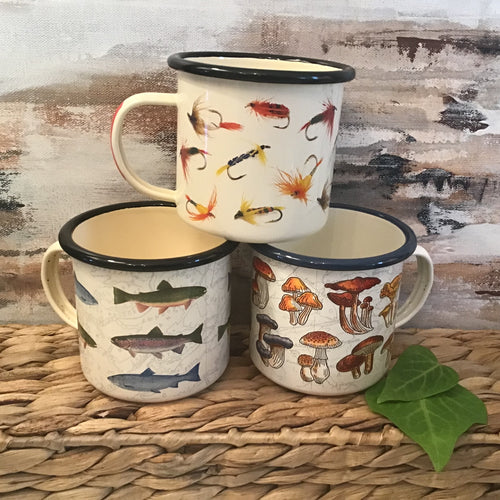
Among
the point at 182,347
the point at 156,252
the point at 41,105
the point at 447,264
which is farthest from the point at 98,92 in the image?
the point at 447,264

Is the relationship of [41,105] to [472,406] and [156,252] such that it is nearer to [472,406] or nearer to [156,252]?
[156,252]

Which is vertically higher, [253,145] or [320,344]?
[253,145]

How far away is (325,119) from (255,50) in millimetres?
164

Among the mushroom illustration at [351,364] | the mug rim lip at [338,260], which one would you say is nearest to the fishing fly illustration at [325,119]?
the mug rim lip at [338,260]

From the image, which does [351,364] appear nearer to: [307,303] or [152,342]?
[307,303]

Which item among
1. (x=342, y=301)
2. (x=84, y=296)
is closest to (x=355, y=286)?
(x=342, y=301)

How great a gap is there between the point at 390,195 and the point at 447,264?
12 centimetres

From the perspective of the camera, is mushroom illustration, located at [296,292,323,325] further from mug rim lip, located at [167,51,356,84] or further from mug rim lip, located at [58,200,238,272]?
mug rim lip, located at [167,51,356,84]

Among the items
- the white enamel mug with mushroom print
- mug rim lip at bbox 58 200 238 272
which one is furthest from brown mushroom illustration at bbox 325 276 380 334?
mug rim lip at bbox 58 200 238 272

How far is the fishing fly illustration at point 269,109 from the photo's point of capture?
445 mm

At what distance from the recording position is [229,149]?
1.51 feet

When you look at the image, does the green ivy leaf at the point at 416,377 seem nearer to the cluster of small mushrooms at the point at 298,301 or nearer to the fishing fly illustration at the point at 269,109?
the cluster of small mushrooms at the point at 298,301

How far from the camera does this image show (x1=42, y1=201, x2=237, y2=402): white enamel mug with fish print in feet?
1.58

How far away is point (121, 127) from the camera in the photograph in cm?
51
